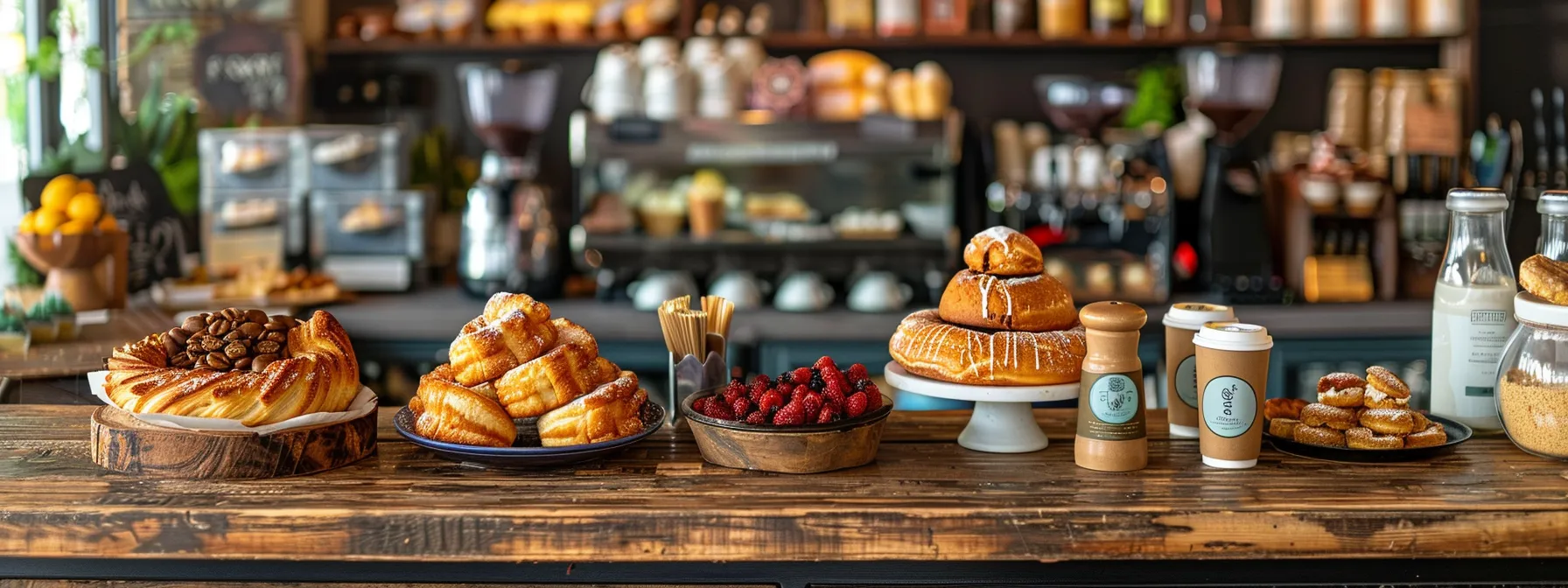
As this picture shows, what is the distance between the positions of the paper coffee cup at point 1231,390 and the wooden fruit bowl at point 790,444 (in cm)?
37

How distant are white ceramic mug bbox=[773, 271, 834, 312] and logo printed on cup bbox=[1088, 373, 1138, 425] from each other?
207 cm

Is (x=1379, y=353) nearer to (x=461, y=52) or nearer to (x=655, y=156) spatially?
(x=655, y=156)

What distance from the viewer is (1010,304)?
1.71 m

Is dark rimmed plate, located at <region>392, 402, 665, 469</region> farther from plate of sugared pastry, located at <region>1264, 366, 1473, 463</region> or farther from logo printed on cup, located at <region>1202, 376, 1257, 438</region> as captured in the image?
plate of sugared pastry, located at <region>1264, 366, 1473, 463</region>

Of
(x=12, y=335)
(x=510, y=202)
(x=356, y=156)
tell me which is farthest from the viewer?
(x=356, y=156)

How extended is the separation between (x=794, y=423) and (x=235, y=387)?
0.63 m

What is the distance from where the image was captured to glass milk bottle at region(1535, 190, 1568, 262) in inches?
66.6

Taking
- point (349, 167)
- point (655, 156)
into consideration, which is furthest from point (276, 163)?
point (655, 156)

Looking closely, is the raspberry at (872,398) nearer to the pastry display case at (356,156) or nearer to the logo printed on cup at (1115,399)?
the logo printed on cup at (1115,399)

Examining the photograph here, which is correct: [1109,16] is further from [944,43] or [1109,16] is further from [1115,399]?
[1115,399]

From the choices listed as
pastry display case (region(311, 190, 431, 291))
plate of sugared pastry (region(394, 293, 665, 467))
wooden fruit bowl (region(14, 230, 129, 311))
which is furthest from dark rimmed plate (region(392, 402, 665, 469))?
pastry display case (region(311, 190, 431, 291))

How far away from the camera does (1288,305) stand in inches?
144

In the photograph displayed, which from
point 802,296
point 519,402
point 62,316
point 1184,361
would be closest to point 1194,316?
A: point 1184,361

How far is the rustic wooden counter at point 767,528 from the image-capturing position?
1.40m
